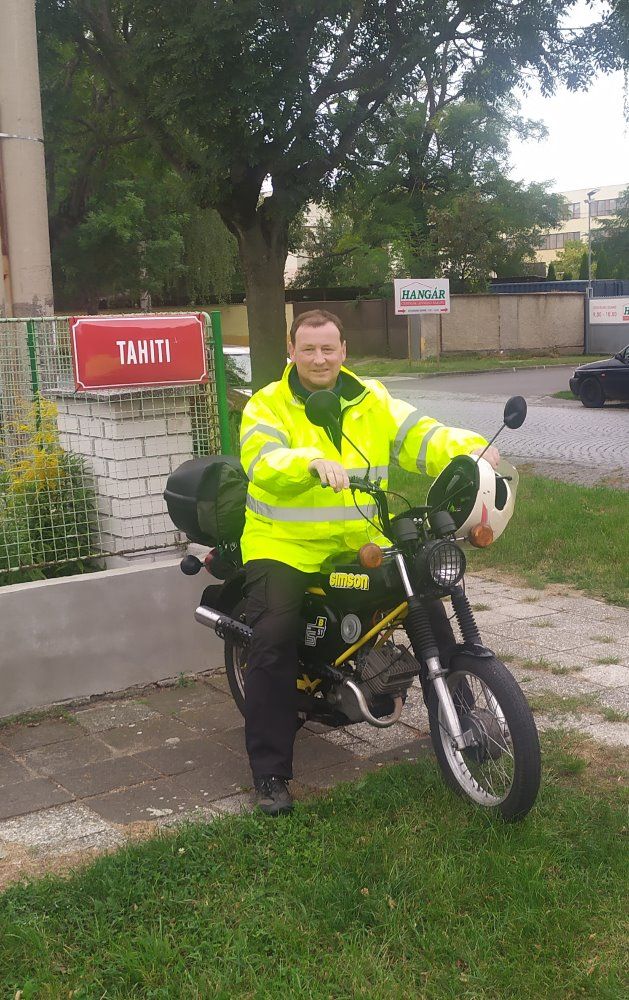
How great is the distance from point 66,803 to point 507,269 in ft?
148

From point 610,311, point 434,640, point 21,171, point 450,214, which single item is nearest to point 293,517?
point 434,640

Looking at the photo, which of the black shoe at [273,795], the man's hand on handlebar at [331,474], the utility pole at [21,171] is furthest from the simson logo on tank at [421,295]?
the man's hand on handlebar at [331,474]

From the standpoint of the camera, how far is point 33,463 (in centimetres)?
567

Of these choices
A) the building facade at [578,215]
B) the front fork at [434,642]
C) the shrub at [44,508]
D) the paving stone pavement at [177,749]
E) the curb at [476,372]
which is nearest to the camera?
the front fork at [434,642]

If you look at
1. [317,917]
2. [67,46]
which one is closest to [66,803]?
[317,917]

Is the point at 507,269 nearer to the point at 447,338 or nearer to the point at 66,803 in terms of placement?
the point at 447,338

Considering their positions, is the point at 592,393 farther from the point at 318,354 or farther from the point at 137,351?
the point at 318,354

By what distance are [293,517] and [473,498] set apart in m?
0.67

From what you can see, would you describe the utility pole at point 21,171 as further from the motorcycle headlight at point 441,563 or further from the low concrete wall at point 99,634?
the motorcycle headlight at point 441,563

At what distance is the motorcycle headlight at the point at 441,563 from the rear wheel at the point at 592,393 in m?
17.7

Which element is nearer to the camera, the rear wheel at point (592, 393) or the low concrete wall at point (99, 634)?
the low concrete wall at point (99, 634)

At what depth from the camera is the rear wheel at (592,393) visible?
2073 centimetres

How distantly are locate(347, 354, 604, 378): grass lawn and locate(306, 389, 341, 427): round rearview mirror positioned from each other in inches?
1100

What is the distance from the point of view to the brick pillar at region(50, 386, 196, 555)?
5750mm
